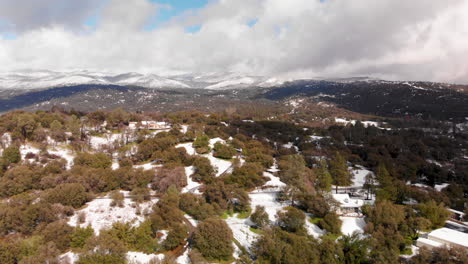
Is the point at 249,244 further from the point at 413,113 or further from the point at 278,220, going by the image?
the point at 413,113

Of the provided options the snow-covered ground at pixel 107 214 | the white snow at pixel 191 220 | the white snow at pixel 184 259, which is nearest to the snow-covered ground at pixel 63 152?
the snow-covered ground at pixel 107 214

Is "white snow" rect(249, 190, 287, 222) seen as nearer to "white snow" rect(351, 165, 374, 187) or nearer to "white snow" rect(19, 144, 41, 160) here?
"white snow" rect(351, 165, 374, 187)

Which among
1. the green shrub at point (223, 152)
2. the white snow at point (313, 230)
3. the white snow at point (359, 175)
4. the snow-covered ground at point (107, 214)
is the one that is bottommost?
the white snow at point (359, 175)

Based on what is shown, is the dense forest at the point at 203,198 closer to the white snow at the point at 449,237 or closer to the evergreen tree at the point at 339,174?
the evergreen tree at the point at 339,174

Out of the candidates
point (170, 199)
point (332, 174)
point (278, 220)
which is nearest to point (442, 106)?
point (332, 174)

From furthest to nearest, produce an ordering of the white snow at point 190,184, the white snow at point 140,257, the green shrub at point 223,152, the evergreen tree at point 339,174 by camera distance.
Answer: the green shrub at point 223,152, the evergreen tree at point 339,174, the white snow at point 190,184, the white snow at point 140,257

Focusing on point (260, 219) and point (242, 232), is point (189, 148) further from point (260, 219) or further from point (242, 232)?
point (260, 219)

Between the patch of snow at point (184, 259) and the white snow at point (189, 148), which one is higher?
the white snow at point (189, 148)
